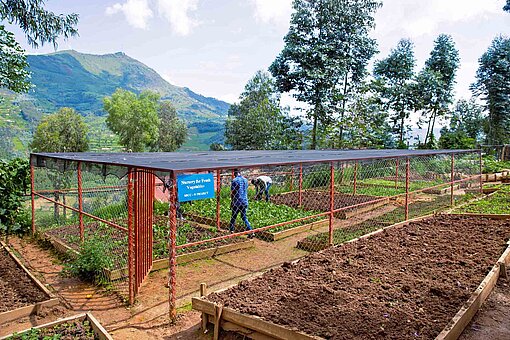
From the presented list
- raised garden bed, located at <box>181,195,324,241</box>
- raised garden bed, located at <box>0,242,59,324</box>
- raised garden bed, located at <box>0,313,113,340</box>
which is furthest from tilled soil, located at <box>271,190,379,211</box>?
raised garden bed, located at <box>0,313,113,340</box>

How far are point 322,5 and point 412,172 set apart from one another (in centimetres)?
1046

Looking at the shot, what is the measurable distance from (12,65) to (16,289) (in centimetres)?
597

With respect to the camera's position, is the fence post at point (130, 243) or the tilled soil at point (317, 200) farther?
the tilled soil at point (317, 200)

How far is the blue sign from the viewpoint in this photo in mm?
4832

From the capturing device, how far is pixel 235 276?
21.8 ft

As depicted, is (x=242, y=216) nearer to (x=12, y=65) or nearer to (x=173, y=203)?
(x=173, y=203)

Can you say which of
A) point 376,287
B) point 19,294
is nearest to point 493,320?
point 376,287

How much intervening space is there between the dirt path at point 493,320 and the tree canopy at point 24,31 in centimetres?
1040

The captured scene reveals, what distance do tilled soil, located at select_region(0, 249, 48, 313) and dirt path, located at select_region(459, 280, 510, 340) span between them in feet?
17.8

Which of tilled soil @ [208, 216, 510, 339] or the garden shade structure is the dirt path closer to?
tilled soil @ [208, 216, 510, 339]

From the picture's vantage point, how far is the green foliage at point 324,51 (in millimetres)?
21281

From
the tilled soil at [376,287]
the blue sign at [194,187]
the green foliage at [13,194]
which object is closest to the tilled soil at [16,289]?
the blue sign at [194,187]

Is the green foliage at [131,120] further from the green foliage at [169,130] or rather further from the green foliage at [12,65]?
the green foliage at [12,65]

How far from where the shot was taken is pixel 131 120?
144 ft
